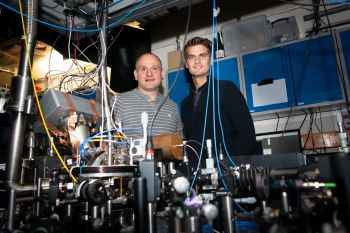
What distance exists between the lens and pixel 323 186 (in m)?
0.68

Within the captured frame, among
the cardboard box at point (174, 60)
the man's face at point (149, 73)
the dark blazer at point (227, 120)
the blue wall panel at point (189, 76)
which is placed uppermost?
the cardboard box at point (174, 60)

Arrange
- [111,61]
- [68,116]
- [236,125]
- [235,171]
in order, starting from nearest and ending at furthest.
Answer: [235,171] → [68,116] → [236,125] → [111,61]

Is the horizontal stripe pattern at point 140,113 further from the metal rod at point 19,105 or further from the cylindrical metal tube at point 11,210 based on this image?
the cylindrical metal tube at point 11,210

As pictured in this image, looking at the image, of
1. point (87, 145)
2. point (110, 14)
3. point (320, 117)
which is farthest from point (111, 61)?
point (320, 117)

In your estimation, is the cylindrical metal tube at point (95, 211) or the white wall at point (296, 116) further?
the white wall at point (296, 116)

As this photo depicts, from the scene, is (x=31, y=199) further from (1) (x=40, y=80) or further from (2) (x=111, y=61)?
(1) (x=40, y=80)

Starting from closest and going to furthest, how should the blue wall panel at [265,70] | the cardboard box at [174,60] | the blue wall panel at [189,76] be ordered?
the blue wall panel at [265,70]
the blue wall panel at [189,76]
the cardboard box at [174,60]

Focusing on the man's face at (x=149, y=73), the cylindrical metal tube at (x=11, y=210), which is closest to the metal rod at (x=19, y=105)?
the cylindrical metal tube at (x=11, y=210)

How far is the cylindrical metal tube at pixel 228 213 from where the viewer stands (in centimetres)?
87

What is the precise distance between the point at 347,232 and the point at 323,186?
187mm

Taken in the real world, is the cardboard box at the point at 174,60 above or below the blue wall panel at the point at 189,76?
above

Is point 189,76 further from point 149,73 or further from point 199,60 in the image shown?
point 149,73

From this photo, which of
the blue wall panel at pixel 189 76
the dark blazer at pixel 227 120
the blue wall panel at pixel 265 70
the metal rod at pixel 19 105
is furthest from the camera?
the blue wall panel at pixel 189 76

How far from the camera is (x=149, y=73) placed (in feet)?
6.79
